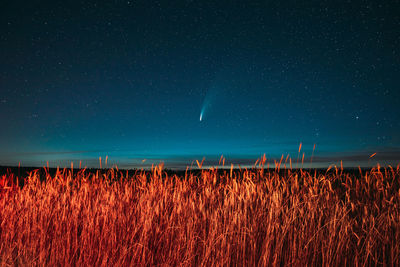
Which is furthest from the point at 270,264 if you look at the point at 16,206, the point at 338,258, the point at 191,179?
the point at 16,206

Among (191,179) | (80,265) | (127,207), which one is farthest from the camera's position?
(191,179)

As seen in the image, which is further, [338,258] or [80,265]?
[80,265]

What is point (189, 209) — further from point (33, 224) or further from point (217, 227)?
point (33, 224)

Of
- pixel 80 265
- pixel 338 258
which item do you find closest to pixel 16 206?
pixel 80 265

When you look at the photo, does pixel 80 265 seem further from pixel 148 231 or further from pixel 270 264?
pixel 270 264

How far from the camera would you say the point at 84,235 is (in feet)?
15.9

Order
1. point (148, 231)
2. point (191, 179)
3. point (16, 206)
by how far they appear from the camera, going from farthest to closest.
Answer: point (191, 179) → point (16, 206) → point (148, 231)

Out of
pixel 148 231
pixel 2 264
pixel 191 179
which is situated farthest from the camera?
pixel 191 179

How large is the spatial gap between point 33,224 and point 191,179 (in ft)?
10.7

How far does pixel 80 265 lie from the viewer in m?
4.51

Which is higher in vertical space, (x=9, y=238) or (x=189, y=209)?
(x=189, y=209)

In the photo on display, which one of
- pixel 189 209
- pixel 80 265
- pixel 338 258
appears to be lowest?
pixel 80 265

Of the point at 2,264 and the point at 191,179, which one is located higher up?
the point at 191,179

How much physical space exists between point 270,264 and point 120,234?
2.04 meters
